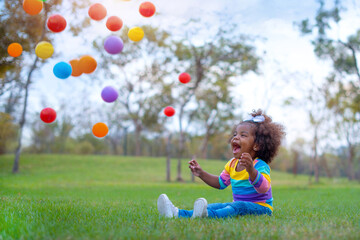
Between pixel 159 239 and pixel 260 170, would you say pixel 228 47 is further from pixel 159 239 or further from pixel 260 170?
pixel 159 239

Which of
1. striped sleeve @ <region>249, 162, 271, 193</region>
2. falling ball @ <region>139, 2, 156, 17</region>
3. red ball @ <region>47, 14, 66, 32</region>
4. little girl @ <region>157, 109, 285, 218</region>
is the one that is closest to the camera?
striped sleeve @ <region>249, 162, 271, 193</region>

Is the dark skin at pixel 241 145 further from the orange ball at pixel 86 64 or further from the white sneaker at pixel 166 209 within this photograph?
the orange ball at pixel 86 64

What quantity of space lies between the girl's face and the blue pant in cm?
49

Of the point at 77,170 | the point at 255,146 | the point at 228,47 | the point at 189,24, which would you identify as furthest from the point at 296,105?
the point at 255,146

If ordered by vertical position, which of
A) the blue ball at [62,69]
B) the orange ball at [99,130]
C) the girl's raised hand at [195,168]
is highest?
the blue ball at [62,69]

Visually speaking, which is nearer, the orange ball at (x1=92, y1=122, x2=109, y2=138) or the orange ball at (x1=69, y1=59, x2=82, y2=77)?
the orange ball at (x1=69, y1=59, x2=82, y2=77)

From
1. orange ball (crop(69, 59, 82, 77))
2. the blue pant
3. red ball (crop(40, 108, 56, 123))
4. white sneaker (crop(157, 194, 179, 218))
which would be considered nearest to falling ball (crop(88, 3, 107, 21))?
orange ball (crop(69, 59, 82, 77))

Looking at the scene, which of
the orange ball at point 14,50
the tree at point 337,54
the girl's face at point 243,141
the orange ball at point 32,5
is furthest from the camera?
the tree at point 337,54

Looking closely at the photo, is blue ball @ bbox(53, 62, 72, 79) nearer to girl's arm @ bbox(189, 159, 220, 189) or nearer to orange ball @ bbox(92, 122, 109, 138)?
orange ball @ bbox(92, 122, 109, 138)

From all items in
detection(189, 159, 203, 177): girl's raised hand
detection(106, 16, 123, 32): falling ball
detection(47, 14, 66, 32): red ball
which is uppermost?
detection(106, 16, 123, 32): falling ball

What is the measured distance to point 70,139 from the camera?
39.6m

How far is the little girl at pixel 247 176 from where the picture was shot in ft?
10.3

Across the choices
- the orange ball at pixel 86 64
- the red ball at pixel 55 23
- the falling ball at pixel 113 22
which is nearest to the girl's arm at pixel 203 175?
the orange ball at pixel 86 64

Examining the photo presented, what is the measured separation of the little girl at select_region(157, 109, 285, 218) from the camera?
3131 mm
